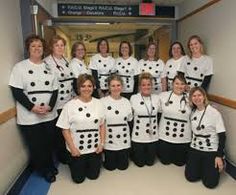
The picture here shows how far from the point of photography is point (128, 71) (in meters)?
3.65

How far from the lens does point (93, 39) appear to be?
7.98 meters

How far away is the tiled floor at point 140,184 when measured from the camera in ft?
8.45

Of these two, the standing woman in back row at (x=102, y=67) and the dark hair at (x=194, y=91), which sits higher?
the standing woman in back row at (x=102, y=67)

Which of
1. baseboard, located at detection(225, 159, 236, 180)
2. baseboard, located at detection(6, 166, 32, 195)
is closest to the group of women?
baseboard, located at detection(6, 166, 32, 195)

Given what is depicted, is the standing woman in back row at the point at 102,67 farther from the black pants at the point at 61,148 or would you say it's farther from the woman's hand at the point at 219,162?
the woman's hand at the point at 219,162

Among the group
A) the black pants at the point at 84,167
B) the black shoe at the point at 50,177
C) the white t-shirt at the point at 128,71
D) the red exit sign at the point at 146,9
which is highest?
the red exit sign at the point at 146,9

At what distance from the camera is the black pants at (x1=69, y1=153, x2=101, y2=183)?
275 cm

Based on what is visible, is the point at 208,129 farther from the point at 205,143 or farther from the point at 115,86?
the point at 115,86

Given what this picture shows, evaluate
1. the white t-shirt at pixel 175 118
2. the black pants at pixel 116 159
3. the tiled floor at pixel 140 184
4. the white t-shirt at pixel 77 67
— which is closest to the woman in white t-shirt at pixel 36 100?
the tiled floor at pixel 140 184

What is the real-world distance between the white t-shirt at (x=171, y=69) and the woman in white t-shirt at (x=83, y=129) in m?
1.17

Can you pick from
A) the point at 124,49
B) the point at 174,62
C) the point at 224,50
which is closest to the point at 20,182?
the point at 124,49

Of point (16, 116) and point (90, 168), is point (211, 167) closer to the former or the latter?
point (90, 168)

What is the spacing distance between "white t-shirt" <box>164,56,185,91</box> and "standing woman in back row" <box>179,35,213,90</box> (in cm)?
17

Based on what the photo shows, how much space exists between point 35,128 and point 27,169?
54 centimetres
